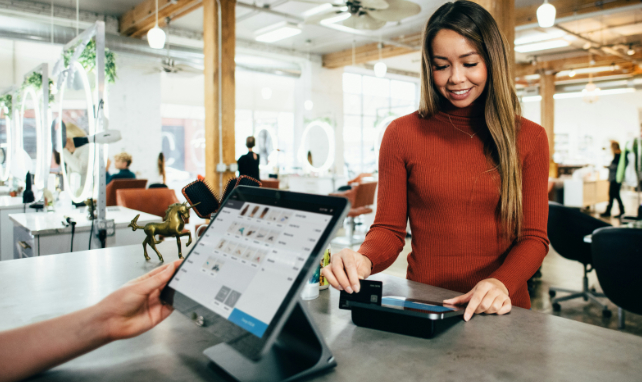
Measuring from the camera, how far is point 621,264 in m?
2.65

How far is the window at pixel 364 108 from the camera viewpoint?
44.7ft

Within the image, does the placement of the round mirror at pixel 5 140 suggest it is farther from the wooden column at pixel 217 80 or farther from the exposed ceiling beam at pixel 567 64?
the exposed ceiling beam at pixel 567 64

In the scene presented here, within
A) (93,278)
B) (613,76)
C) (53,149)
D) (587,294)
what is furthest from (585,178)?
(93,278)

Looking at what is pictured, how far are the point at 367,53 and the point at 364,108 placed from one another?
3153 millimetres

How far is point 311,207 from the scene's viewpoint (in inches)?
26.7

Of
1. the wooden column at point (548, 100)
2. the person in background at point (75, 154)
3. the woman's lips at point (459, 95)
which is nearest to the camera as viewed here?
the woman's lips at point (459, 95)

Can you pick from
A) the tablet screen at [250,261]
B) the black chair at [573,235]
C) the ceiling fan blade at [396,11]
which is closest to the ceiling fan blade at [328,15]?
the ceiling fan blade at [396,11]

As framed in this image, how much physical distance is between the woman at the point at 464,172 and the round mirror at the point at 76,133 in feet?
7.09

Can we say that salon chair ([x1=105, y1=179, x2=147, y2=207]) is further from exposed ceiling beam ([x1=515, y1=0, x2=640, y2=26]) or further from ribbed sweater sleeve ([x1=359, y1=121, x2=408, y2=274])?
exposed ceiling beam ([x1=515, y1=0, x2=640, y2=26])

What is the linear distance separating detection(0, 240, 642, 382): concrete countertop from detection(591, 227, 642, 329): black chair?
2078mm

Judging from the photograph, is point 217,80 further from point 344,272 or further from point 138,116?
point 344,272

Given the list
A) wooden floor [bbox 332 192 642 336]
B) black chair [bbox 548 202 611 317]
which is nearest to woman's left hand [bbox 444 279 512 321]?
wooden floor [bbox 332 192 642 336]

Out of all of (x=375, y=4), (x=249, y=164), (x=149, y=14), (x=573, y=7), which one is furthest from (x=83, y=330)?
(x=573, y=7)

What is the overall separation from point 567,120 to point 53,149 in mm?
17394
